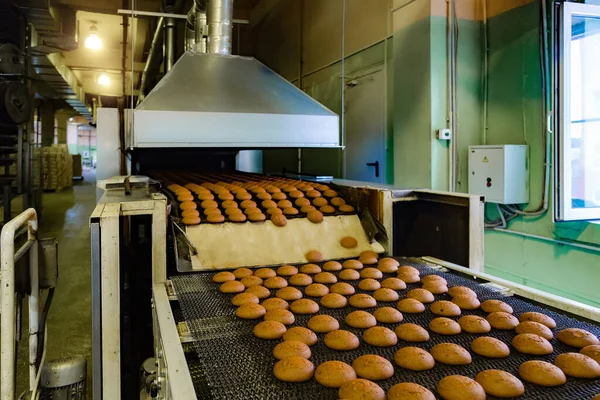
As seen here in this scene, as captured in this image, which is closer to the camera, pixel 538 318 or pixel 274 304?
pixel 538 318

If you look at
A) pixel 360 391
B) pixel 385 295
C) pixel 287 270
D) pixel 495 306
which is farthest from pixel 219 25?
pixel 360 391

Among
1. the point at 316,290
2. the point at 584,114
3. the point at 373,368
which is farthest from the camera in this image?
the point at 584,114

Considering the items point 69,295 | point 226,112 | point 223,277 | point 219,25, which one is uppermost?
point 219,25

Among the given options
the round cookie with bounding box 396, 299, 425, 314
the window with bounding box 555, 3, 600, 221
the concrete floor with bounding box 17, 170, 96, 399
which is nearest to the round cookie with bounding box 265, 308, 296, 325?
the round cookie with bounding box 396, 299, 425, 314

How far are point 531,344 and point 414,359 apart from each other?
13.2 inches

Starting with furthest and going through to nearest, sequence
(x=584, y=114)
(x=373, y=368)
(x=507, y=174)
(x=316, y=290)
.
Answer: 1. (x=507, y=174)
2. (x=584, y=114)
3. (x=316, y=290)
4. (x=373, y=368)

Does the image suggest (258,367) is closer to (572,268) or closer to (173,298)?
(173,298)

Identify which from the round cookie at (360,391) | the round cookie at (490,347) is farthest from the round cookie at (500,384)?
the round cookie at (360,391)

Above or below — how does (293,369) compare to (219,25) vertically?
below

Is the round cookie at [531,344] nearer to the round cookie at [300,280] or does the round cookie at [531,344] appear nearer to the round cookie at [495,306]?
the round cookie at [495,306]

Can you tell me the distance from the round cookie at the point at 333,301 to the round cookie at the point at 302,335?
0.85 feet

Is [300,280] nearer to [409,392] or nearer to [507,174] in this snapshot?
[409,392]

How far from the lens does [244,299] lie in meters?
1.51

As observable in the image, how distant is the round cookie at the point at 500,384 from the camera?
967mm
